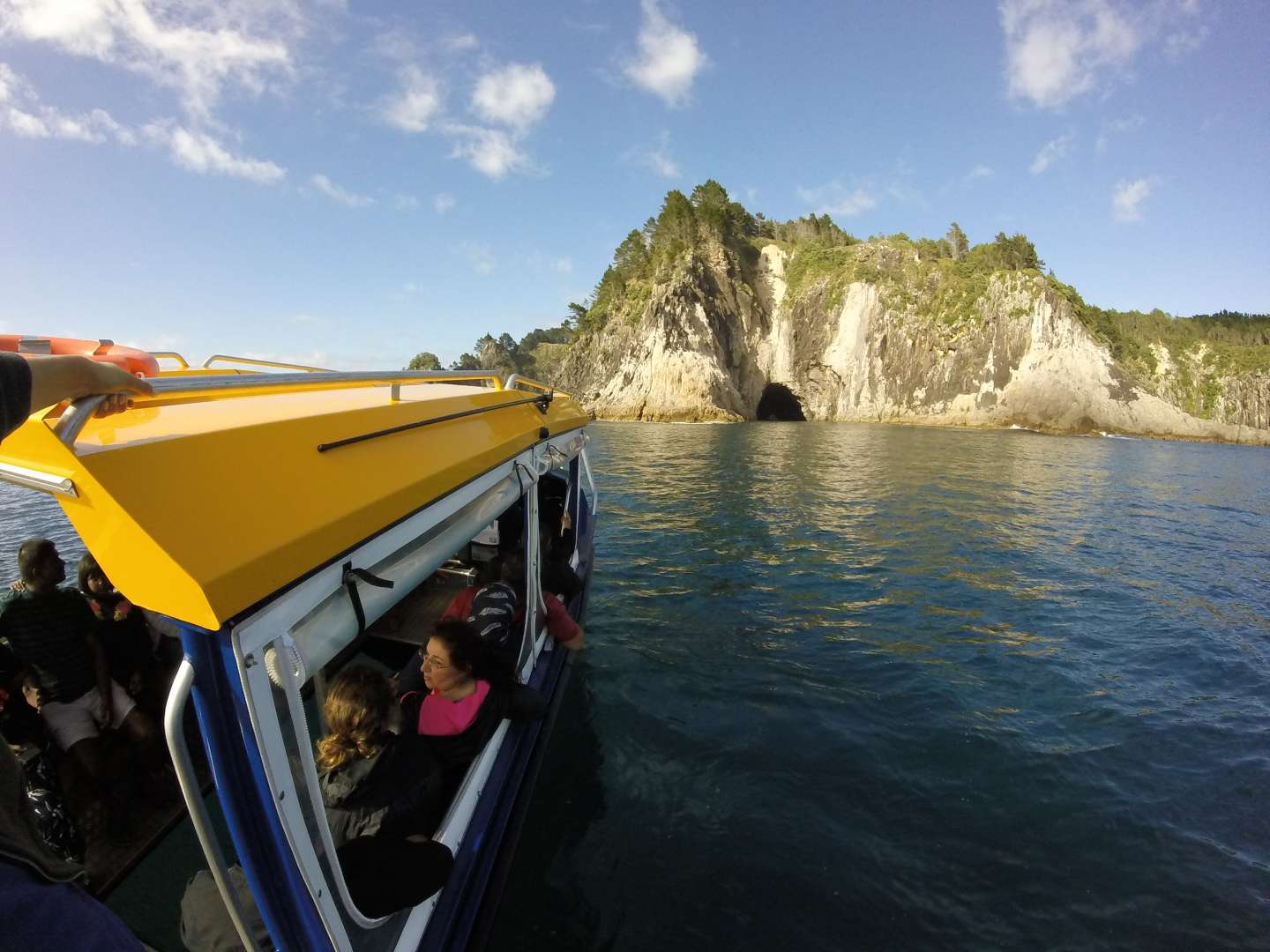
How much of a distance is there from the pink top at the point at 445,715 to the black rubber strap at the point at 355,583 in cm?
118

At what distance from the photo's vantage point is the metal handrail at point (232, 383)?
1469mm

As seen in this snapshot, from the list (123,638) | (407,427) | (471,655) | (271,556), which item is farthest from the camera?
(123,638)

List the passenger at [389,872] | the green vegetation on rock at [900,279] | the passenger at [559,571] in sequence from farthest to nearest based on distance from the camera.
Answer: the green vegetation on rock at [900,279]
the passenger at [559,571]
the passenger at [389,872]

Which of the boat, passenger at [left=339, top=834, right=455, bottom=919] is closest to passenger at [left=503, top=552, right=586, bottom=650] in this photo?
the boat

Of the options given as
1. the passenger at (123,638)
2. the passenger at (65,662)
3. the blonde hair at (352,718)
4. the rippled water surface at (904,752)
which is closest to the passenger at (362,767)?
the blonde hair at (352,718)

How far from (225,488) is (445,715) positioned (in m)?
1.86

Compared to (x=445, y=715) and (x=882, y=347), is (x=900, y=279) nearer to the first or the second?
(x=882, y=347)

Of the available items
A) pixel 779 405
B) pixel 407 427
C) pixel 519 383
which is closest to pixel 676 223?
pixel 779 405

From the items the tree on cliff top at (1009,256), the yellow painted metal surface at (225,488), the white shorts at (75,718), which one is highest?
the tree on cliff top at (1009,256)

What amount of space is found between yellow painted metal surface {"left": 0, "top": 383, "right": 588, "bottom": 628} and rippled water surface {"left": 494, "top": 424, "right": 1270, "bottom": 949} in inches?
115

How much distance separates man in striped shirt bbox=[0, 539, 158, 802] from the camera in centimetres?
325

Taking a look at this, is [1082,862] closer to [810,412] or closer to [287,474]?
[287,474]

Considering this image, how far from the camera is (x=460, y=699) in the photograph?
3.12 meters

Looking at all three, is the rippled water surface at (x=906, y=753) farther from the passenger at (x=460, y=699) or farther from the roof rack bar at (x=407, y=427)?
the roof rack bar at (x=407, y=427)
